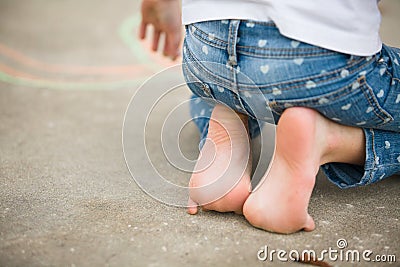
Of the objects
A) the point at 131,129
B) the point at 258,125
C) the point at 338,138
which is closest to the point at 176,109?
the point at 131,129

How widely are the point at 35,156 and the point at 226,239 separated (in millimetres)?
510

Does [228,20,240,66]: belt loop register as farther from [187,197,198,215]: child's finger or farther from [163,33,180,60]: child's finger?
Result: [163,33,180,60]: child's finger

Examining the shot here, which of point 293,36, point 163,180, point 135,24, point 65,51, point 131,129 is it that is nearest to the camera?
point 293,36

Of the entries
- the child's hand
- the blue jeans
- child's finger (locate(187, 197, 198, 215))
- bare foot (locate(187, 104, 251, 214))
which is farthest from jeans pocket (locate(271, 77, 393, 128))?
the child's hand

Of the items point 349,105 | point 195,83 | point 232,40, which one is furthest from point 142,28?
point 349,105

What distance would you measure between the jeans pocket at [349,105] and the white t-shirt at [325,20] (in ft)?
0.19

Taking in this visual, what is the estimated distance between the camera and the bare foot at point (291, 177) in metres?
0.83

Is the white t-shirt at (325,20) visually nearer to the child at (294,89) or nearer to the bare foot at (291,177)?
the child at (294,89)

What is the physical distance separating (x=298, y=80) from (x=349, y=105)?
0.09 meters

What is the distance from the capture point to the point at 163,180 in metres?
1.06

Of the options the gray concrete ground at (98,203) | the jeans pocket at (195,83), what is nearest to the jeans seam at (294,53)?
the jeans pocket at (195,83)

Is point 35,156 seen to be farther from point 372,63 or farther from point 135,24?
point 135,24

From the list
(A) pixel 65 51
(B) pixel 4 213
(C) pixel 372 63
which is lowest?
(B) pixel 4 213

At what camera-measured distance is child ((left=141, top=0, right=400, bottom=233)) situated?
2.72ft
